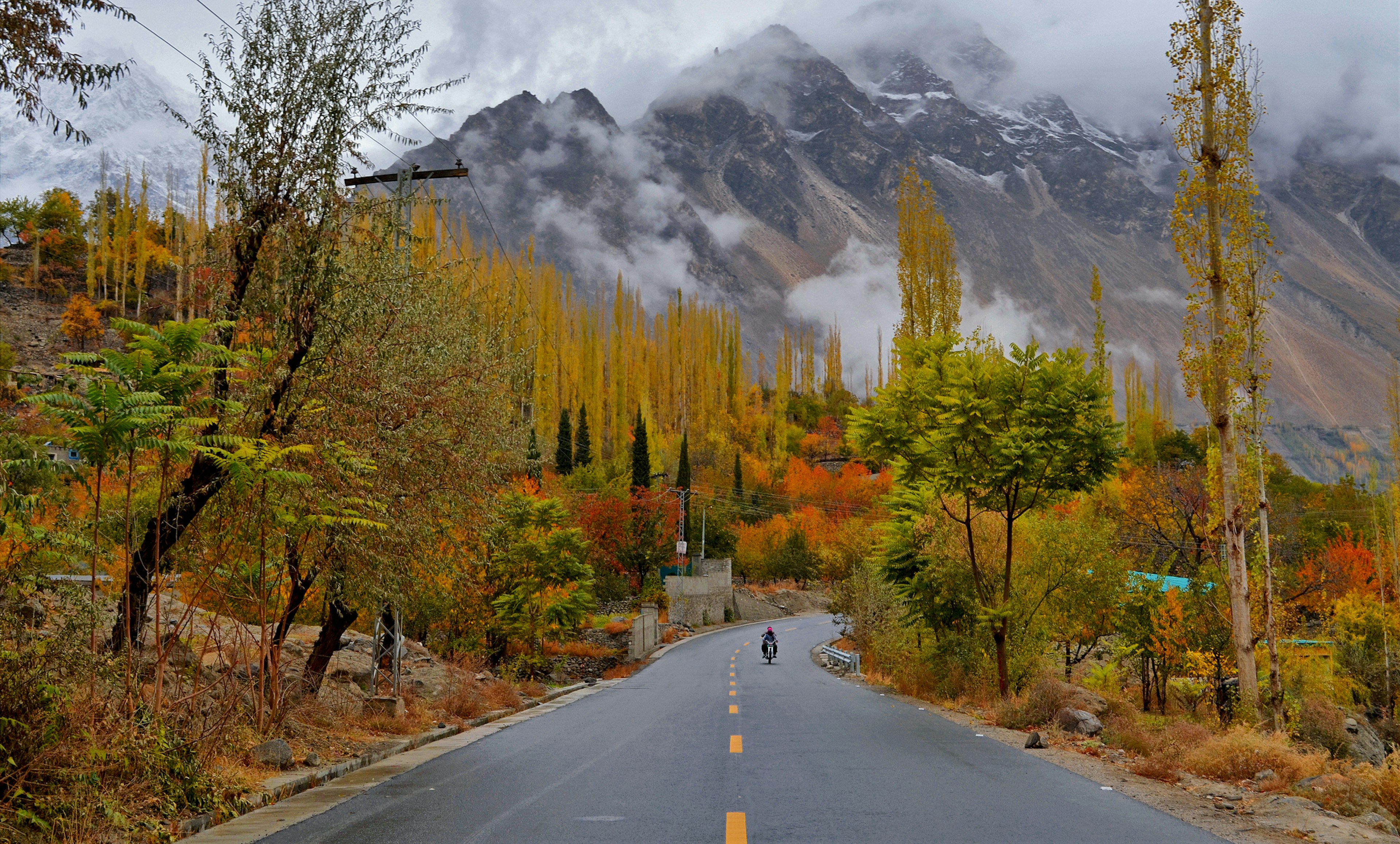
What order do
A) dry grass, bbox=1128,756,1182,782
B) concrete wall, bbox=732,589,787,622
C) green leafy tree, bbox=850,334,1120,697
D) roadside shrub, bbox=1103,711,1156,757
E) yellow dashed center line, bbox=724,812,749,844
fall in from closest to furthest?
1. yellow dashed center line, bbox=724,812,749,844
2. dry grass, bbox=1128,756,1182,782
3. roadside shrub, bbox=1103,711,1156,757
4. green leafy tree, bbox=850,334,1120,697
5. concrete wall, bbox=732,589,787,622

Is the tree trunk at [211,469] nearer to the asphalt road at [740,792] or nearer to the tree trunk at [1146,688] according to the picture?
the asphalt road at [740,792]

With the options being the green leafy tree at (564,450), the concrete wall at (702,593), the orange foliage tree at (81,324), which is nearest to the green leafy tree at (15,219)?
the orange foliage tree at (81,324)

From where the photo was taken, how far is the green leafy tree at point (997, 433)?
62.6 feet

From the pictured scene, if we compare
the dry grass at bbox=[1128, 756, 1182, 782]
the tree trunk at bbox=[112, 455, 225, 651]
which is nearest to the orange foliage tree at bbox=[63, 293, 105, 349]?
the tree trunk at bbox=[112, 455, 225, 651]

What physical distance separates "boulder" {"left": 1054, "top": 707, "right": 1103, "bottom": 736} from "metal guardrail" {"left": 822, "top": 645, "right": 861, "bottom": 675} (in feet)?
55.0

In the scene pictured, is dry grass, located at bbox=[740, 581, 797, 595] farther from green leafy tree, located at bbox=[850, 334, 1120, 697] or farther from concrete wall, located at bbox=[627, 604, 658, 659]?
green leafy tree, located at bbox=[850, 334, 1120, 697]

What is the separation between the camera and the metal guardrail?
33.5m

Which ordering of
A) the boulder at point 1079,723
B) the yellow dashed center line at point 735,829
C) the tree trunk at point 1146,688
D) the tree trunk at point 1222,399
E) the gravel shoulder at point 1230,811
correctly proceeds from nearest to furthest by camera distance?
1. the yellow dashed center line at point 735,829
2. the gravel shoulder at point 1230,811
3. the tree trunk at point 1222,399
4. the boulder at point 1079,723
5. the tree trunk at point 1146,688

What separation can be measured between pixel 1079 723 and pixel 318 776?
12233mm

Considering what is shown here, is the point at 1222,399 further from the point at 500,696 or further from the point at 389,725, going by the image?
the point at 500,696

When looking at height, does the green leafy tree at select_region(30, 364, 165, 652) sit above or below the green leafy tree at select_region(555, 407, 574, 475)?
below

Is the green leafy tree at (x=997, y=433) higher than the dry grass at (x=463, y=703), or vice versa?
the green leafy tree at (x=997, y=433)

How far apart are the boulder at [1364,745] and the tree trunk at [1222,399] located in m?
8.27

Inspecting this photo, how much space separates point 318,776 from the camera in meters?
11.0
